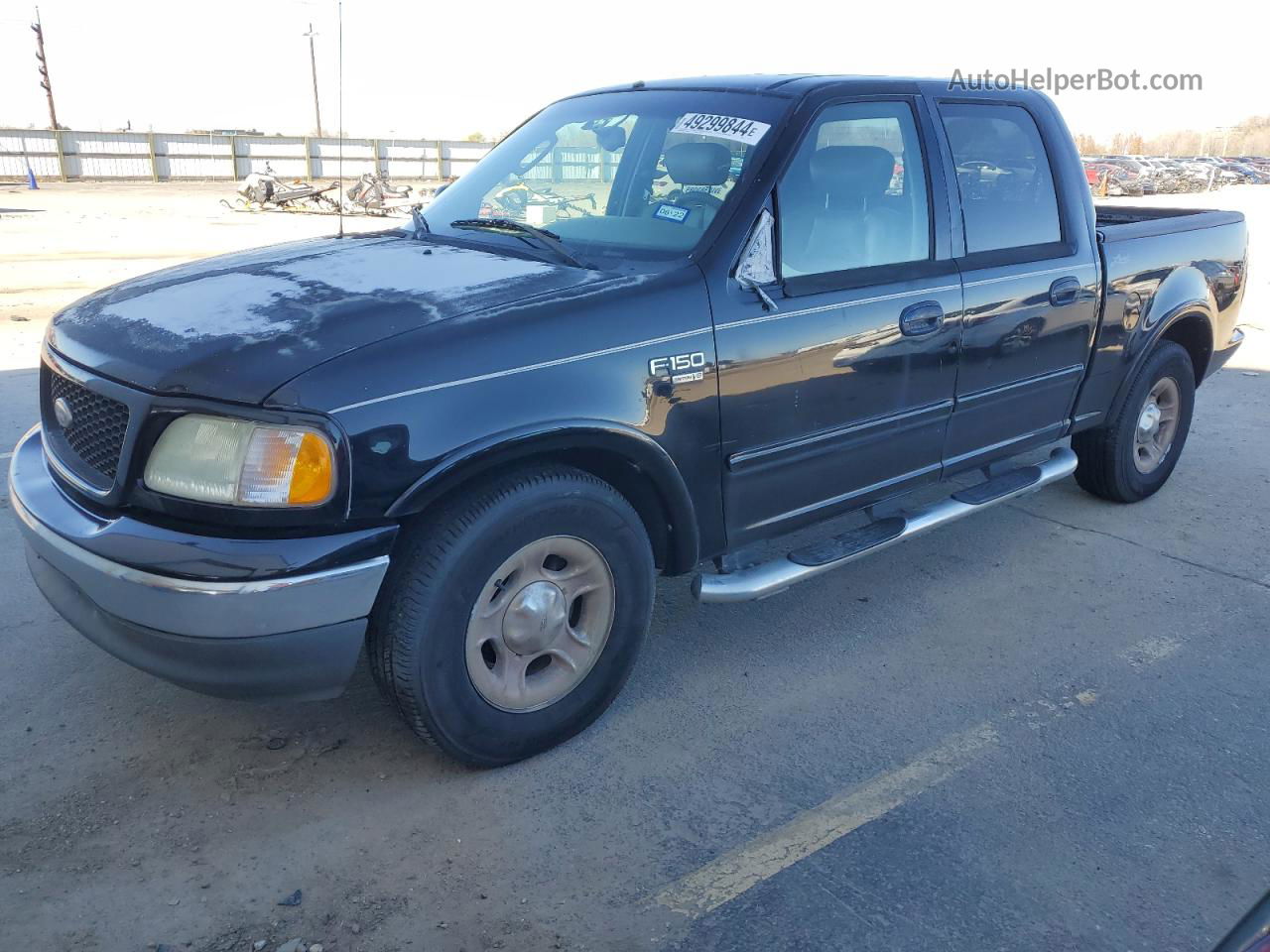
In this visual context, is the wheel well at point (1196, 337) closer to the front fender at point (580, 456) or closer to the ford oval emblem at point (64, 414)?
the front fender at point (580, 456)

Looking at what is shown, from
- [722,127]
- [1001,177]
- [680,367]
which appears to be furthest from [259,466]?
[1001,177]

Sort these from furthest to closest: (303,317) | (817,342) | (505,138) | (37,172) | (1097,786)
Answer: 1. (37,172)
2. (505,138)
3. (817,342)
4. (1097,786)
5. (303,317)

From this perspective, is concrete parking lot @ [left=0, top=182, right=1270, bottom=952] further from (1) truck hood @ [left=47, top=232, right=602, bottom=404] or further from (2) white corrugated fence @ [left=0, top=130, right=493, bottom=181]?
(2) white corrugated fence @ [left=0, top=130, right=493, bottom=181]

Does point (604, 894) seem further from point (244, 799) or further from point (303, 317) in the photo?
point (303, 317)

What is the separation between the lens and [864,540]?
3.83 meters

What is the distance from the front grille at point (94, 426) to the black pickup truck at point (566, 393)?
0.02 m

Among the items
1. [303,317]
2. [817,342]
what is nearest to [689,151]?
[817,342]

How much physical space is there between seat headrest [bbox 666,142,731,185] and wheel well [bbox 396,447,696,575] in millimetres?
1036

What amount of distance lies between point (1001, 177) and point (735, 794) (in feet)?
9.02

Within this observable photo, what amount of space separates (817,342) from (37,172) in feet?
128

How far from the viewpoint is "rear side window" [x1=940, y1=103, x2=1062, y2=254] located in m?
4.05

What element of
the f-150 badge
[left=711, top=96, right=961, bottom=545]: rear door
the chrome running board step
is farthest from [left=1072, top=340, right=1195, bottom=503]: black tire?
the f-150 badge

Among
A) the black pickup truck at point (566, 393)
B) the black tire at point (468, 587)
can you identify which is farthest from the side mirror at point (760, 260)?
the black tire at point (468, 587)

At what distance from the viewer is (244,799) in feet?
9.46
